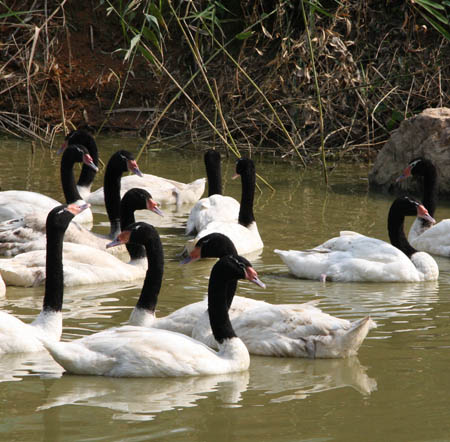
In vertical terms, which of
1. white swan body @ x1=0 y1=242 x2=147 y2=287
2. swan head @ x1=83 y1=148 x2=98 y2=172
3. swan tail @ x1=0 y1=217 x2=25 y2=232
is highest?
swan head @ x1=83 y1=148 x2=98 y2=172

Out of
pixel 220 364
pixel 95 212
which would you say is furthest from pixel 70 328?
pixel 95 212

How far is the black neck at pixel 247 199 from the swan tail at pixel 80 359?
5280mm

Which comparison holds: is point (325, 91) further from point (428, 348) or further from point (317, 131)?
point (428, 348)

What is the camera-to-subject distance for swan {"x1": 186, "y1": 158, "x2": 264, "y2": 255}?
10867mm

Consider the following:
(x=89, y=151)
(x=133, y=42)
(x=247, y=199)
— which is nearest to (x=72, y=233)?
(x=133, y=42)

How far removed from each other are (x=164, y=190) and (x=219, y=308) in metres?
7.37

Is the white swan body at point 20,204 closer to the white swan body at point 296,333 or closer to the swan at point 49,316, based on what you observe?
the swan at point 49,316

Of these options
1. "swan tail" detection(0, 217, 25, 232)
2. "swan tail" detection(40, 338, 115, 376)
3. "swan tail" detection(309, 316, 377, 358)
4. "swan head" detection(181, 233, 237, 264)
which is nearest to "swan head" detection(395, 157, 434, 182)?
"swan tail" detection(0, 217, 25, 232)

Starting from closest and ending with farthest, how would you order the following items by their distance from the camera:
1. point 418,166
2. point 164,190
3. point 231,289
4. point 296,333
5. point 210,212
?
1. point 296,333
2. point 231,289
3. point 210,212
4. point 418,166
5. point 164,190

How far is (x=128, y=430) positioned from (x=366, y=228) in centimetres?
725

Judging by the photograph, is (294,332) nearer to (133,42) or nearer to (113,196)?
(133,42)

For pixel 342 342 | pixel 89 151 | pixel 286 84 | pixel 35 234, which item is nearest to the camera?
A: pixel 342 342

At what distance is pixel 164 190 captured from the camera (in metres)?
14.2

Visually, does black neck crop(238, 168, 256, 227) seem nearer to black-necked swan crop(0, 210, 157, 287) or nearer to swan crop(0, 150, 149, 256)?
swan crop(0, 150, 149, 256)
